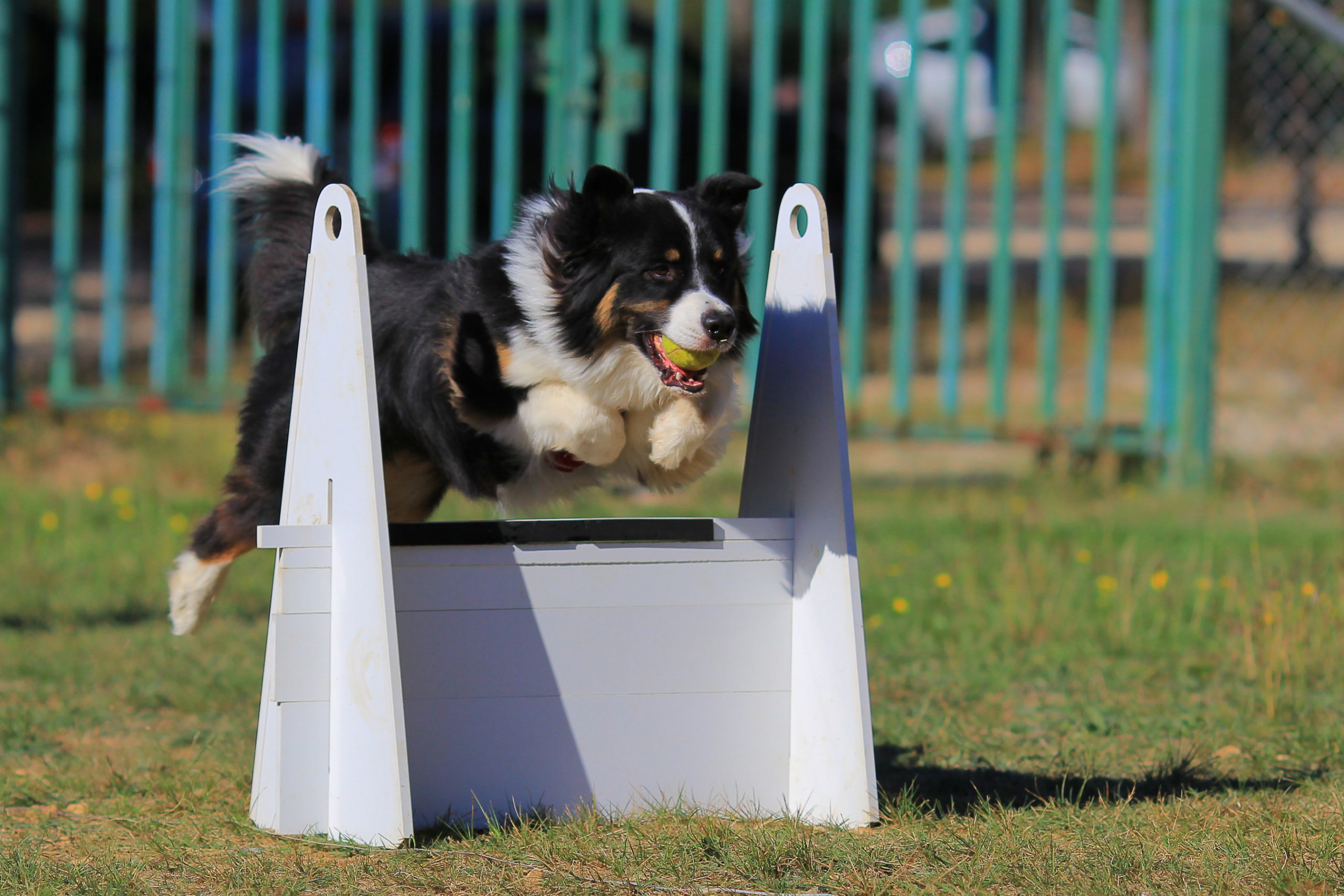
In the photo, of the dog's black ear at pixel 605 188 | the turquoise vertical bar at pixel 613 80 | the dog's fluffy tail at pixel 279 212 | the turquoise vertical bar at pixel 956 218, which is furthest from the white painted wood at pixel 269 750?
the turquoise vertical bar at pixel 956 218

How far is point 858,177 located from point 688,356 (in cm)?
411

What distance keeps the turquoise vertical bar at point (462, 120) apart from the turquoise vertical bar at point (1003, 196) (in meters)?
2.43

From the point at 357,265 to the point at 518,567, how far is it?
2.10 ft

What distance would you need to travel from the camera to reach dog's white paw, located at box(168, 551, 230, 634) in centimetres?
→ 358

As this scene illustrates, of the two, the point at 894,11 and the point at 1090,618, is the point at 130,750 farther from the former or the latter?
the point at 894,11

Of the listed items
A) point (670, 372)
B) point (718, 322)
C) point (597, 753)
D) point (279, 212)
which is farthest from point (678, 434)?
point (279, 212)

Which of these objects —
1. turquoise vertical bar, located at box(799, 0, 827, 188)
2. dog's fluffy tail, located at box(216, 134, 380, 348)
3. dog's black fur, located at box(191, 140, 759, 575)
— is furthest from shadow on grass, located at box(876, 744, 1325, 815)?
turquoise vertical bar, located at box(799, 0, 827, 188)

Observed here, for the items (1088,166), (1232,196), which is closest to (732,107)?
(1232,196)

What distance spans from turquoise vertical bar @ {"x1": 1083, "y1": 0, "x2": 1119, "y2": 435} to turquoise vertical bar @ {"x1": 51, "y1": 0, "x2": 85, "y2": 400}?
4.72 m

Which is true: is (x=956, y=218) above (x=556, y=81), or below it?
below

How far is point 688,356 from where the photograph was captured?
3031 millimetres

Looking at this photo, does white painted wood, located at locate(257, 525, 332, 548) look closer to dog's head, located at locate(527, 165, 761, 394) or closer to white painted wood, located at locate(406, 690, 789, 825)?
white painted wood, located at locate(406, 690, 789, 825)

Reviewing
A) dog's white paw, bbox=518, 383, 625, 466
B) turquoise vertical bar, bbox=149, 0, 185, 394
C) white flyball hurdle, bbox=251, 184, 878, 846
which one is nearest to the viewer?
white flyball hurdle, bbox=251, 184, 878, 846

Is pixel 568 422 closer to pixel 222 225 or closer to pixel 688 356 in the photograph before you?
pixel 688 356
